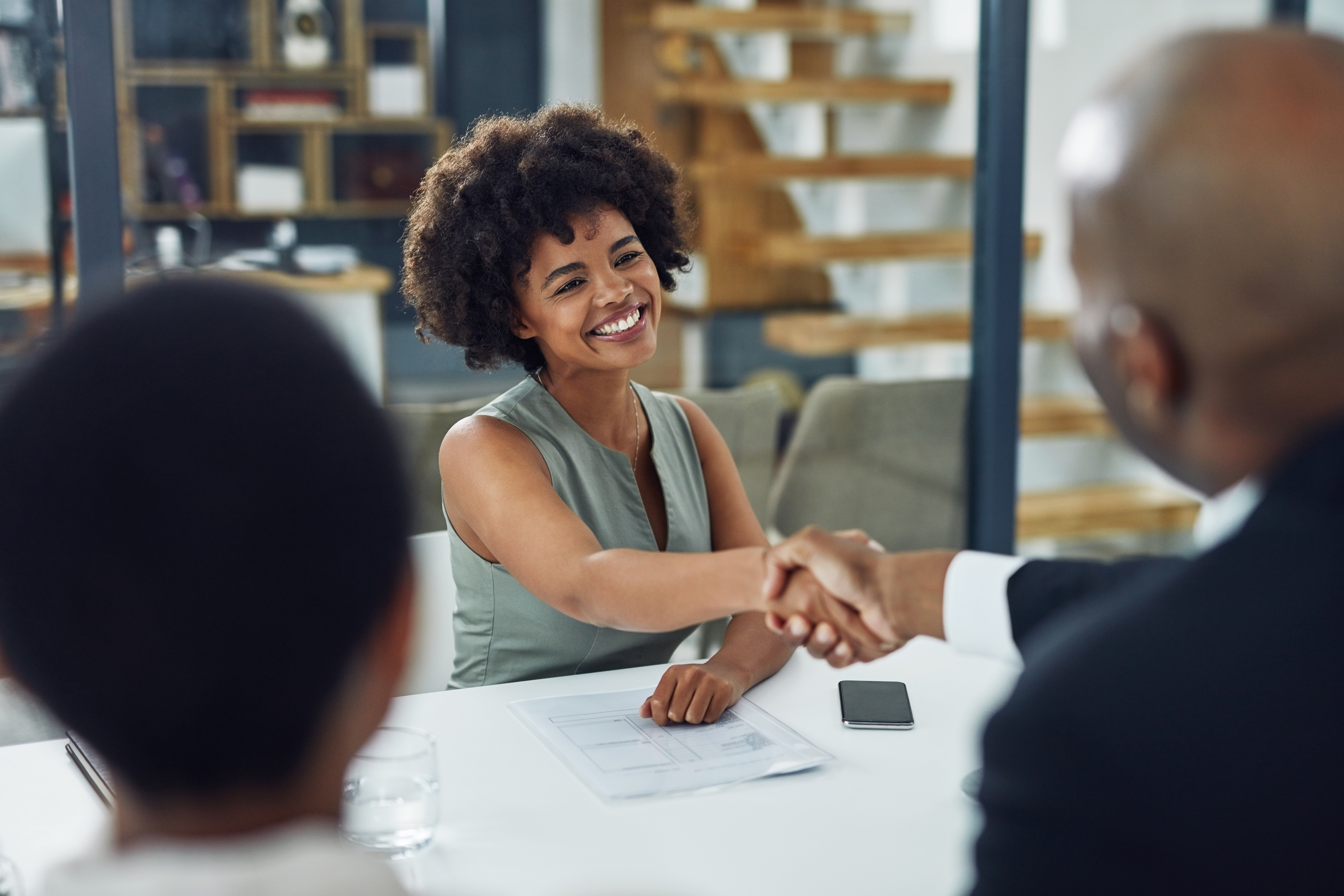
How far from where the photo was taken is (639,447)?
2061 millimetres

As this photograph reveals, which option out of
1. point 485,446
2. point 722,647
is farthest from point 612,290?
point 722,647

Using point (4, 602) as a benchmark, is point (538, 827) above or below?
below

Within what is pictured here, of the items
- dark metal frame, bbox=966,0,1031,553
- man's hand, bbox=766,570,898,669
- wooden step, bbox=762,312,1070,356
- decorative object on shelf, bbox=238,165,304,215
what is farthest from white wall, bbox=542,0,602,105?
man's hand, bbox=766,570,898,669

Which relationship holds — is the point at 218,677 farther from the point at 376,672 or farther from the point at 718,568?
the point at 718,568

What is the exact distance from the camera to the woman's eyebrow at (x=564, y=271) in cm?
196

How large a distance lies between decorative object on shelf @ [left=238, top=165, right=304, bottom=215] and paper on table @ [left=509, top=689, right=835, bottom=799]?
163 cm

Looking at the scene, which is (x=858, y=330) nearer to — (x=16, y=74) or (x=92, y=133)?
(x=92, y=133)

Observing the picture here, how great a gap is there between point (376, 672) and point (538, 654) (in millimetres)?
1247

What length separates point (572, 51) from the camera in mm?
3008

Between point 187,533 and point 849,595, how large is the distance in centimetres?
107

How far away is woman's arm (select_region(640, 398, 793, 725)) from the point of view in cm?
156

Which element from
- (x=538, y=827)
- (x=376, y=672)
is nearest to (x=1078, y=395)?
(x=538, y=827)

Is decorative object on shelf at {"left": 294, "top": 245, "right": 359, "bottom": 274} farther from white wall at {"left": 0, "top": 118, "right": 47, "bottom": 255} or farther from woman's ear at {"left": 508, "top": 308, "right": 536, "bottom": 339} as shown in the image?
woman's ear at {"left": 508, "top": 308, "right": 536, "bottom": 339}

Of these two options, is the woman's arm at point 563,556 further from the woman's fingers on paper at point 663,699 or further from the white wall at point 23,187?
the white wall at point 23,187
